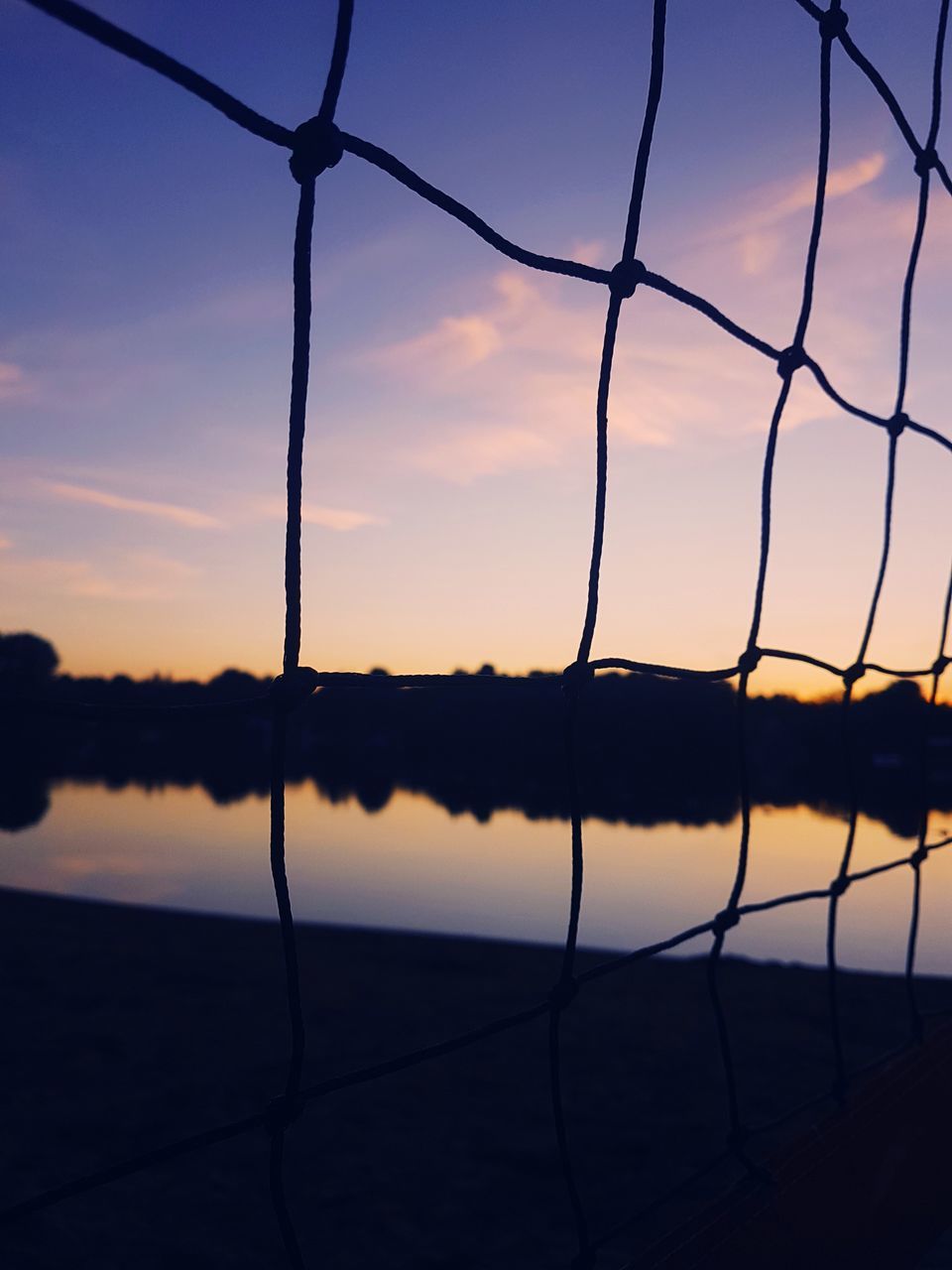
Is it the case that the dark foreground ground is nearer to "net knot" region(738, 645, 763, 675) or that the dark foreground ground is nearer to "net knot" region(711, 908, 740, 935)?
"net knot" region(711, 908, 740, 935)

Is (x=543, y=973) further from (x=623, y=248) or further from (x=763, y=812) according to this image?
(x=763, y=812)

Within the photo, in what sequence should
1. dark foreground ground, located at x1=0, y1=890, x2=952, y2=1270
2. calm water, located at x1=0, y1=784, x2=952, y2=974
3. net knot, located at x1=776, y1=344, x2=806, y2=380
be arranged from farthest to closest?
calm water, located at x1=0, y1=784, x2=952, y2=974 → dark foreground ground, located at x1=0, y1=890, x2=952, y2=1270 → net knot, located at x1=776, y1=344, x2=806, y2=380

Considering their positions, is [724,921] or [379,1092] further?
[379,1092]

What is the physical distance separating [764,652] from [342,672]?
57 centimetres

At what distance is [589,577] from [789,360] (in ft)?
1.40

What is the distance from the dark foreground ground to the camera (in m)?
2.31

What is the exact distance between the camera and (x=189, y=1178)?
2529 millimetres

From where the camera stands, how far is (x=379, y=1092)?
330cm

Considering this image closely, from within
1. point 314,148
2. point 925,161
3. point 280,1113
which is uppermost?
point 925,161

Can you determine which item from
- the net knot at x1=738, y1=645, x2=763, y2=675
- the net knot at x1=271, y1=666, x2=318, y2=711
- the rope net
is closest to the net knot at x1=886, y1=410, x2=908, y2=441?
the rope net

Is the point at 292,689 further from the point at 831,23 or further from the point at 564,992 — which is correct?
the point at 831,23

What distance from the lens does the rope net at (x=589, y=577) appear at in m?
0.64

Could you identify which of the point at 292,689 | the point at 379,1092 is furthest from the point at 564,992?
the point at 379,1092

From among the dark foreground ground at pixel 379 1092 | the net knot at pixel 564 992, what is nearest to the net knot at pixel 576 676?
the net knot at pixel 564 992
